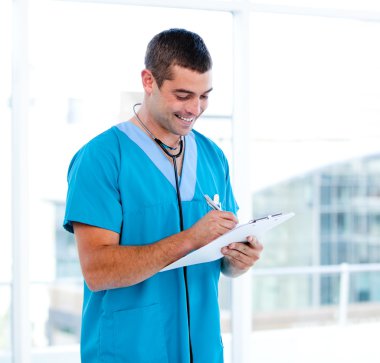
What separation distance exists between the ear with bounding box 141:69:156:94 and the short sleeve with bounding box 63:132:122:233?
152 millimetres

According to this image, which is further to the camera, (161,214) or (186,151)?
(186,151)

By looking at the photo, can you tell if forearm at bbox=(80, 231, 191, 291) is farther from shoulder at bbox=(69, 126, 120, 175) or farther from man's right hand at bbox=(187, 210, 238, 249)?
shoulder at bbox=(69, 126, 120, 175)

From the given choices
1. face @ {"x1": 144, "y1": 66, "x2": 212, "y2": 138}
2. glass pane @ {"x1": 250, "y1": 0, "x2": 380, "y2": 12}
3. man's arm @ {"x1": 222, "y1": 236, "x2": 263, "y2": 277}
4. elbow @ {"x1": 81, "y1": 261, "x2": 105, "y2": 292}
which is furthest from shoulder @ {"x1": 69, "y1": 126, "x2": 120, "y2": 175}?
glass pane @ {"x1": 250, "y1": 0, "x2": 380, "y2": 12}

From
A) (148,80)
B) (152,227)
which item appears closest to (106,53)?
(148,80)

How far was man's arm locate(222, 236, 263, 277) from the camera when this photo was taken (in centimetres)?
138

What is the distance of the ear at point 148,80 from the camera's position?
1352 millimetres

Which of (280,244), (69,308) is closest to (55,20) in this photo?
(69,308)

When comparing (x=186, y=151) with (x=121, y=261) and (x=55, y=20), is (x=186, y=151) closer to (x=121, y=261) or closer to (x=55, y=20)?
(x=121, y=261)

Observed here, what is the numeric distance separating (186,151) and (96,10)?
1283mm

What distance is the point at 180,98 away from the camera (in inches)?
52.7

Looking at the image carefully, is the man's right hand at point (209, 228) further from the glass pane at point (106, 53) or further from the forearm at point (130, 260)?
the glass pane at point (106, 53)

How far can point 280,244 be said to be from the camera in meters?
23.9

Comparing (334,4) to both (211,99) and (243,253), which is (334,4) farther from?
(243,253)

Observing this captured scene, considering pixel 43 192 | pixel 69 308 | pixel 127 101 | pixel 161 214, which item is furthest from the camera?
pixel 69 308
